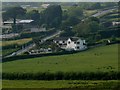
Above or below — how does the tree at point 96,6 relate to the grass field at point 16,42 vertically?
above

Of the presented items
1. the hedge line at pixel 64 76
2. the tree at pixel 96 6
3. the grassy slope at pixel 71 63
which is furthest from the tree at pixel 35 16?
the hedge line at pixel 64 76

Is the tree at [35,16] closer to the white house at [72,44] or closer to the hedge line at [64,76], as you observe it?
the white house at [72,44]

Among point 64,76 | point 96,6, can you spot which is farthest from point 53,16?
point 64,76

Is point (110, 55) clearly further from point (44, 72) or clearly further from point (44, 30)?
point (44, 30)

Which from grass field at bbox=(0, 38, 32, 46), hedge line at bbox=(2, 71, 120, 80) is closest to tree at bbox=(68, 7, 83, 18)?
grass field at bbox=(0, 38, 32, 46)

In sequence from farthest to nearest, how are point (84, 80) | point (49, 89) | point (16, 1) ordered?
point (16, 1), point (84, 80), point (49, 89)

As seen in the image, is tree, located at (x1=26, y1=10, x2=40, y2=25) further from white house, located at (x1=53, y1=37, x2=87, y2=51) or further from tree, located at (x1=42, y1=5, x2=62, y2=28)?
white house, located at (x1=53, y1=37, x2=87, y2=51)

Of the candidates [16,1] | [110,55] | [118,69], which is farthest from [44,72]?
[16,1]
